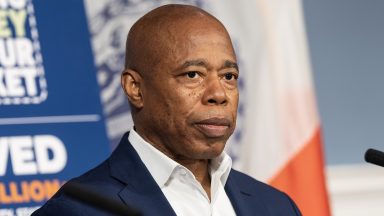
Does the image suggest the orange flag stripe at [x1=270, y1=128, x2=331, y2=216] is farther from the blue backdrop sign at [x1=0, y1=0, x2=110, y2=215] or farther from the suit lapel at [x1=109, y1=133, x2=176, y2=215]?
the suit lapel at [x1=109, y1=133, x2=176, y2=215]

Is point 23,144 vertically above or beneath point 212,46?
beneath

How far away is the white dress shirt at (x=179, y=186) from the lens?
1.95 meters

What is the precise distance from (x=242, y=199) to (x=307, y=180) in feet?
4.86

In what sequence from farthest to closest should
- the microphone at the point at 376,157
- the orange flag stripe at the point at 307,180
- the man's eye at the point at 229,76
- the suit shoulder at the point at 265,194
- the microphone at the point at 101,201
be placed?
the orange flag stripe at the point at 307,180 → the suit shoulder at the point at 265,194 → the man's eye at the point at 229,76 → the microphone at the point at 376,157 → the microphone at the point at 101,201

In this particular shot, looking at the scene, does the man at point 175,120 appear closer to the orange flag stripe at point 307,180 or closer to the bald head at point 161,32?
the bald head at point 161,32

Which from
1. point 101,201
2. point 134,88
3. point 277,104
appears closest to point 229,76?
point 134,88

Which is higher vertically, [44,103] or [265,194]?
[44,103]

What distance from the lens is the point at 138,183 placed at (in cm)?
194

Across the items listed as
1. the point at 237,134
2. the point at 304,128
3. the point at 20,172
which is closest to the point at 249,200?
the point at 20,172

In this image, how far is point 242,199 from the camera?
2.05m

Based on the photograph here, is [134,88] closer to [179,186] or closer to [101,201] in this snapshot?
[179,186]

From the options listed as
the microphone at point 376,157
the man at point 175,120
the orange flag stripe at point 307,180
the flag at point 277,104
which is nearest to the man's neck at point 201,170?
the man at point 175,120

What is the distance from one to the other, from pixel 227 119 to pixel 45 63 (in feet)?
3.39

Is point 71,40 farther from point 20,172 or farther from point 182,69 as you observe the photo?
point 182,69
